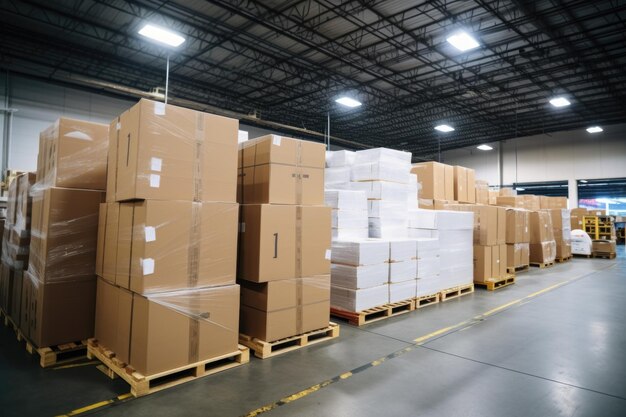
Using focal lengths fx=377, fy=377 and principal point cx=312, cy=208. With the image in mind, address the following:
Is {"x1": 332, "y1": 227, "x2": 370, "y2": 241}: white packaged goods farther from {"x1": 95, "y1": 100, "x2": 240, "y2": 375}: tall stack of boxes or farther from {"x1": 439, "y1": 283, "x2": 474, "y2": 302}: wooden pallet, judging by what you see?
{"x1": 95, "y1": 100, "x2": 240, "y2": 375}: tall stack of boxes

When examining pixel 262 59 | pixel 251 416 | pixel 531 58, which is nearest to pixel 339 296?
pixel 251 416

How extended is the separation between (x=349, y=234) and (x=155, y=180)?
3.07m

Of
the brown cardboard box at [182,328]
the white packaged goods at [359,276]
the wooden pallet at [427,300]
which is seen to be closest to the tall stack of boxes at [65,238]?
the brown cardboard box at [182,328]

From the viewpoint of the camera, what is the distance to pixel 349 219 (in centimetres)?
540

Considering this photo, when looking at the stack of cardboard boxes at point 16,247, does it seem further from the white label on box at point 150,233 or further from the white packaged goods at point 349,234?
the white packaged goods at point 349,234

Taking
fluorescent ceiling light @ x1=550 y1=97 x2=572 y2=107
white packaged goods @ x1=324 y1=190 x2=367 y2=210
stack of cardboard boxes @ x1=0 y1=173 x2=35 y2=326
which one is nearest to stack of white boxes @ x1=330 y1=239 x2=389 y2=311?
white packaged goods @ x1=324 y1=190 x2=367 y2=210

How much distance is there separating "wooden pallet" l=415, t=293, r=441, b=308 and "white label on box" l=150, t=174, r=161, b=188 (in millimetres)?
4184

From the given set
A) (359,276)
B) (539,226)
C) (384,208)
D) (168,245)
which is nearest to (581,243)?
(539,226)

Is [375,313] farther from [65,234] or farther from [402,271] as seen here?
[65,234]

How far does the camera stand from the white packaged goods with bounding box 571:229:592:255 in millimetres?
13828

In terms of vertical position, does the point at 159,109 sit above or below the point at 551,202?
below

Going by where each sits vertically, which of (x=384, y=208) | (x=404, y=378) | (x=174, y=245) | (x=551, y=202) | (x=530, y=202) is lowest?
(x=404, y=378)

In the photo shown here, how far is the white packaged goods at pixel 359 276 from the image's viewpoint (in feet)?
15.7

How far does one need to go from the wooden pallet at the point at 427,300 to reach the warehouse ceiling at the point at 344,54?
6427 mm
